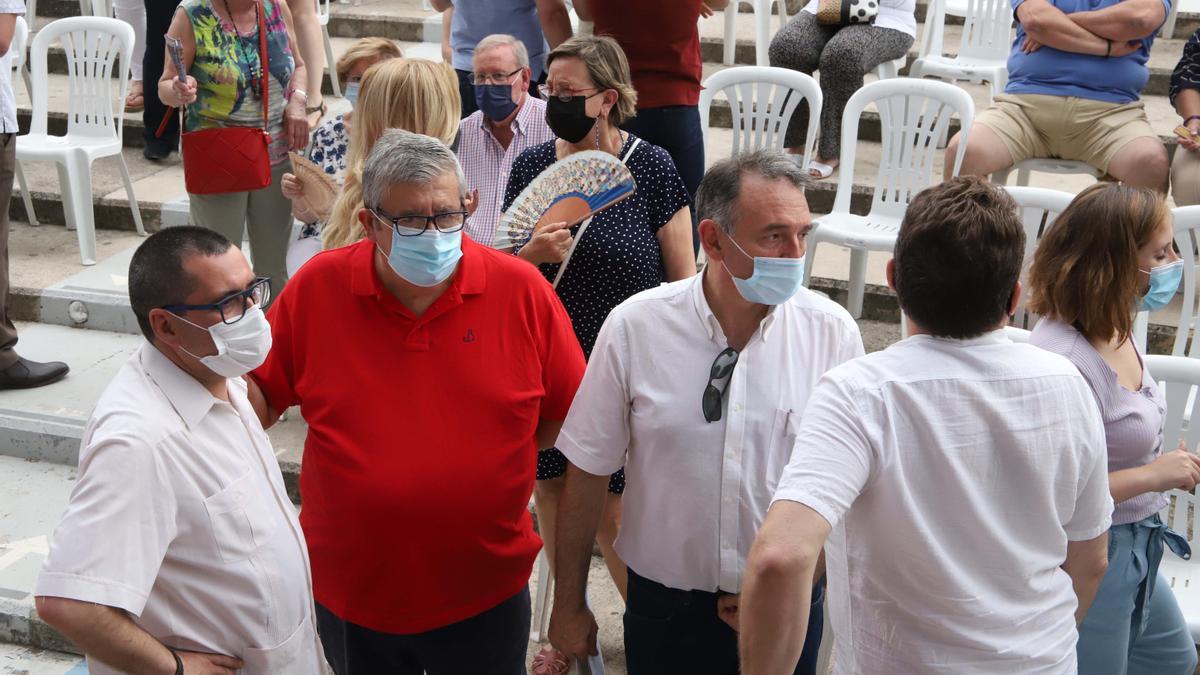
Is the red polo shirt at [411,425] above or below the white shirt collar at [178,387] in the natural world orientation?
below

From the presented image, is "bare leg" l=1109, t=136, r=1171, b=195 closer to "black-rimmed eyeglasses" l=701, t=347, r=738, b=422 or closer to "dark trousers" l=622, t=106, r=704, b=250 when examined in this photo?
"dark trousers" l=622, t=106, r=704, b=250

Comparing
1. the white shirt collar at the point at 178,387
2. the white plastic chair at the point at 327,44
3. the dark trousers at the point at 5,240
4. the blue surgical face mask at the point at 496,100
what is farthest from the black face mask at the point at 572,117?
the white plastic chair at the point at 327,44

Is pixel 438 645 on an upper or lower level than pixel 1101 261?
lower

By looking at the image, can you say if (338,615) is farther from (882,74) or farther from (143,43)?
(143,43)

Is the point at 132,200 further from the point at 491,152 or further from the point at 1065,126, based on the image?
the point at 1065,126

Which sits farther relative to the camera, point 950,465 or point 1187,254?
point 1187,254

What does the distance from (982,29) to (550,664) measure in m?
4.49

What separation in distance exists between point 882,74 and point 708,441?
167 inches

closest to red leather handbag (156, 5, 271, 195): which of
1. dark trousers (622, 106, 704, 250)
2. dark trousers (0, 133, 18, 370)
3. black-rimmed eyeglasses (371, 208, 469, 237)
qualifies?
dark trousers (0, 133, 18, 370)

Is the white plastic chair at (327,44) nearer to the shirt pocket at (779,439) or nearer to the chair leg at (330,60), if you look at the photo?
the chair leg at (330,60)

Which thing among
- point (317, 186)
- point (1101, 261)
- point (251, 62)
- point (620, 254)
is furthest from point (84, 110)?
point (1101, 261)

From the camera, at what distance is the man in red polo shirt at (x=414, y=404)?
229cm

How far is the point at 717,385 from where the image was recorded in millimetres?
2152

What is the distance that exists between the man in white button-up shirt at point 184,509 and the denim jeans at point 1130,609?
1.62 meters
